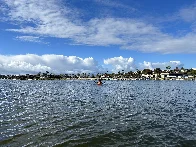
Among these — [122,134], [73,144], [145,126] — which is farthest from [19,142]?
[145,126]

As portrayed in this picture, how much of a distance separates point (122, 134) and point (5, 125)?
1453 centimetres

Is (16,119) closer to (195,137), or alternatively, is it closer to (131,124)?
(131,124)

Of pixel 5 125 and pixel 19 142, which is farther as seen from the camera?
pixel 5 125

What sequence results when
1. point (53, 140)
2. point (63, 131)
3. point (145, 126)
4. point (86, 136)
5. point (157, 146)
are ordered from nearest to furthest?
point (157, 146) → point (53, 140) → point (86, 136) → point (63, 131) → point (145, 126)

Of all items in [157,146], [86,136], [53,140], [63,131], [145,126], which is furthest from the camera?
[145,126]

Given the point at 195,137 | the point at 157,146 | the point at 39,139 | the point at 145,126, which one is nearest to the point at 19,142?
Result: the point at 39,139

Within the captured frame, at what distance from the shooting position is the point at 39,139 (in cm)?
2417

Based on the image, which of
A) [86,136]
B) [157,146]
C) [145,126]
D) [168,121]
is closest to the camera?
[157,146]

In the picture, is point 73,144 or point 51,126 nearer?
point 73,144

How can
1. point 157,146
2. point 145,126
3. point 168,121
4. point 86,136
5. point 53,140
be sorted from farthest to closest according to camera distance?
point 168,121
point 145,126
point 86,136
point 53,140
point 157,146

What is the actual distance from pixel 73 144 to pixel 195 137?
→ 38.6ft

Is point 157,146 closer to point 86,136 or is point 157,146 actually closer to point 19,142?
point 86,136

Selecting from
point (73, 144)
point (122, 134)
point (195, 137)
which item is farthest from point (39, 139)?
point (195, 137)

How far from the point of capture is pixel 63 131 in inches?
1086
